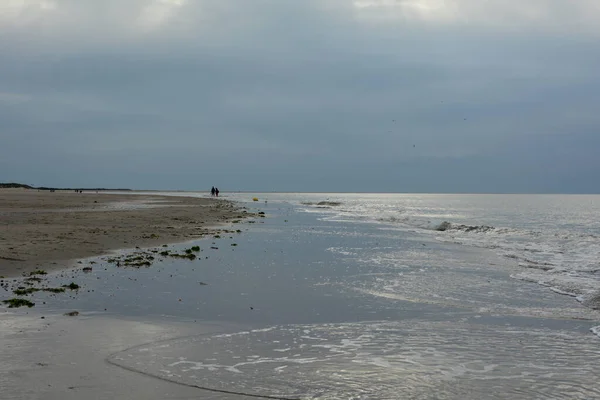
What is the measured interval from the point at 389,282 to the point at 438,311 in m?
3.80

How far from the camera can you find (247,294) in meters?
12.9

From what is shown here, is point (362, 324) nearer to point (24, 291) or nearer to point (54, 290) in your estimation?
point (54, 290)

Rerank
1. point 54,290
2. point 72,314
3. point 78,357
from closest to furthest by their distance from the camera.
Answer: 1. point 78,357
2. point 72,314
3. point 54,290

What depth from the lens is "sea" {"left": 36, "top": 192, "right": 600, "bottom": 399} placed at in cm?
714

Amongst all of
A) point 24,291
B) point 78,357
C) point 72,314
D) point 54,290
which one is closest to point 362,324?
point 78,357

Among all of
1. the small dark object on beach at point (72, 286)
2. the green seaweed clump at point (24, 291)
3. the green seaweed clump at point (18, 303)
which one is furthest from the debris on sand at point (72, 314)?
the small dark object on beach at point (72, 286)

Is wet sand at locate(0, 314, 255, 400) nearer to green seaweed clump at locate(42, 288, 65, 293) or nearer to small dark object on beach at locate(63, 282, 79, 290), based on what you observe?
green seaweed clump at locate(42, 288, 65, 293)

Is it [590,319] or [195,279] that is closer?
[590,319]

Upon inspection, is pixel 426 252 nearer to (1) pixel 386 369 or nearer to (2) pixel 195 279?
(2) pixel 195 279

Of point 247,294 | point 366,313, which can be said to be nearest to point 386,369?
point 366,313

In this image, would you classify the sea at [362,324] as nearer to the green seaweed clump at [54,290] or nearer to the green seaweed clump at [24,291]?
the green seaweed clump at [54,290]

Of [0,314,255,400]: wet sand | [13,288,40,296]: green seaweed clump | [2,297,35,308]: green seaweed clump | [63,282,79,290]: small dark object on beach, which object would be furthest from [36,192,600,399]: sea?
[13,288,40,296]: green seaweed clump

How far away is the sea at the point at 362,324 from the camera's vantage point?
7141 millimetres

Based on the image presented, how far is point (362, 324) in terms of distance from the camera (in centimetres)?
1047
